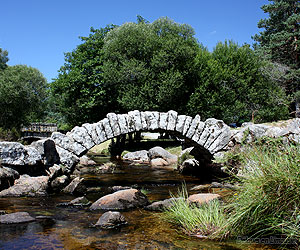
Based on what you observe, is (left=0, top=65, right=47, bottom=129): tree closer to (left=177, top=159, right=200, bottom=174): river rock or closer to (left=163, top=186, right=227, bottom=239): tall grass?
(left=177, top=159, right=200, bottom=174): river rock

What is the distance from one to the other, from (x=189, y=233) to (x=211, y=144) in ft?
23.9

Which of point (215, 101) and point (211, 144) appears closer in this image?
point (211, 144)

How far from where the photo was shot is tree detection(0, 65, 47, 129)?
38062 mm

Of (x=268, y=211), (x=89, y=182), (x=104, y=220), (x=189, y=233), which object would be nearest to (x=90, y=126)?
(x=89, y=182)

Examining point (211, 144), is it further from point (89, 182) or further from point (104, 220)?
point (104, 220)

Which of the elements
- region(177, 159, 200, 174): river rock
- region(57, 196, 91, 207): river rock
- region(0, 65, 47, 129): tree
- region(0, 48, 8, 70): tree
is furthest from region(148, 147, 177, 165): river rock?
region(0, 48, 8, 70): tree

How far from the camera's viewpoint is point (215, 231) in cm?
530

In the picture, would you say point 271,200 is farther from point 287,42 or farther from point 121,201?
point 287,42

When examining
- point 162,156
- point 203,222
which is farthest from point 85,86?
point 203,222

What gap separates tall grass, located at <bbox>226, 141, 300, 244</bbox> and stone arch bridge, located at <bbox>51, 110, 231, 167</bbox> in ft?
23.3

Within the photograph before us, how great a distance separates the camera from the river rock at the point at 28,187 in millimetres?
8953

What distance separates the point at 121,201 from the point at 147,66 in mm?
19619

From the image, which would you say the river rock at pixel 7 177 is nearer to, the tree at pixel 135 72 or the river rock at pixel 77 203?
the river rock at pixel 77 203

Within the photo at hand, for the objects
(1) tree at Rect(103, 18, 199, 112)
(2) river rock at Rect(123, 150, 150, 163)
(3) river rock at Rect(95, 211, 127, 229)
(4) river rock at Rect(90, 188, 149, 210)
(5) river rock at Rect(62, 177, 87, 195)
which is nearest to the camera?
(3) river rock at Rect(95, 211, 127, 229)
